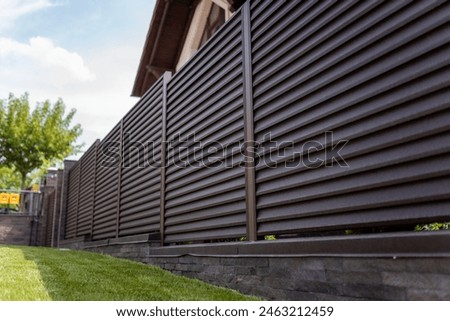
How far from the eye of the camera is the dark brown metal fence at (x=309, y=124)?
2.04 m

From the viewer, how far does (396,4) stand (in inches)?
87.7

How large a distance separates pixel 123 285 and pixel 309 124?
2159 mm

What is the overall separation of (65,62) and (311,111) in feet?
340

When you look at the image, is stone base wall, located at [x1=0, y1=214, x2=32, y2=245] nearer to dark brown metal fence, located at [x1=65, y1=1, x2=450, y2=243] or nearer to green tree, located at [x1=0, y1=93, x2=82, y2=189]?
green tree, located at [x1=0, y1=93, x2=82, y2=189]

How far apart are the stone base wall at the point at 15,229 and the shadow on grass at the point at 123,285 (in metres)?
11.6

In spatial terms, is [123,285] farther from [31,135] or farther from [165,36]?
[31,135]

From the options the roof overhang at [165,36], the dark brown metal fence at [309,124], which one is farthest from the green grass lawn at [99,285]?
the roof overhang at [165,36]

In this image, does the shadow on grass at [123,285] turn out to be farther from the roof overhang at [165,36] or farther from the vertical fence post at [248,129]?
the roof overhang at [165,36]

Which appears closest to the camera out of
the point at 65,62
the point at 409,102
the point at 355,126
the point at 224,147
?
the point at 409,102

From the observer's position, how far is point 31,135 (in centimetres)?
2056

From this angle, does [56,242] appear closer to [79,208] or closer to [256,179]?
[79,208]

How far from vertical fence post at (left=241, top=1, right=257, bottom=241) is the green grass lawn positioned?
610 millimetres
